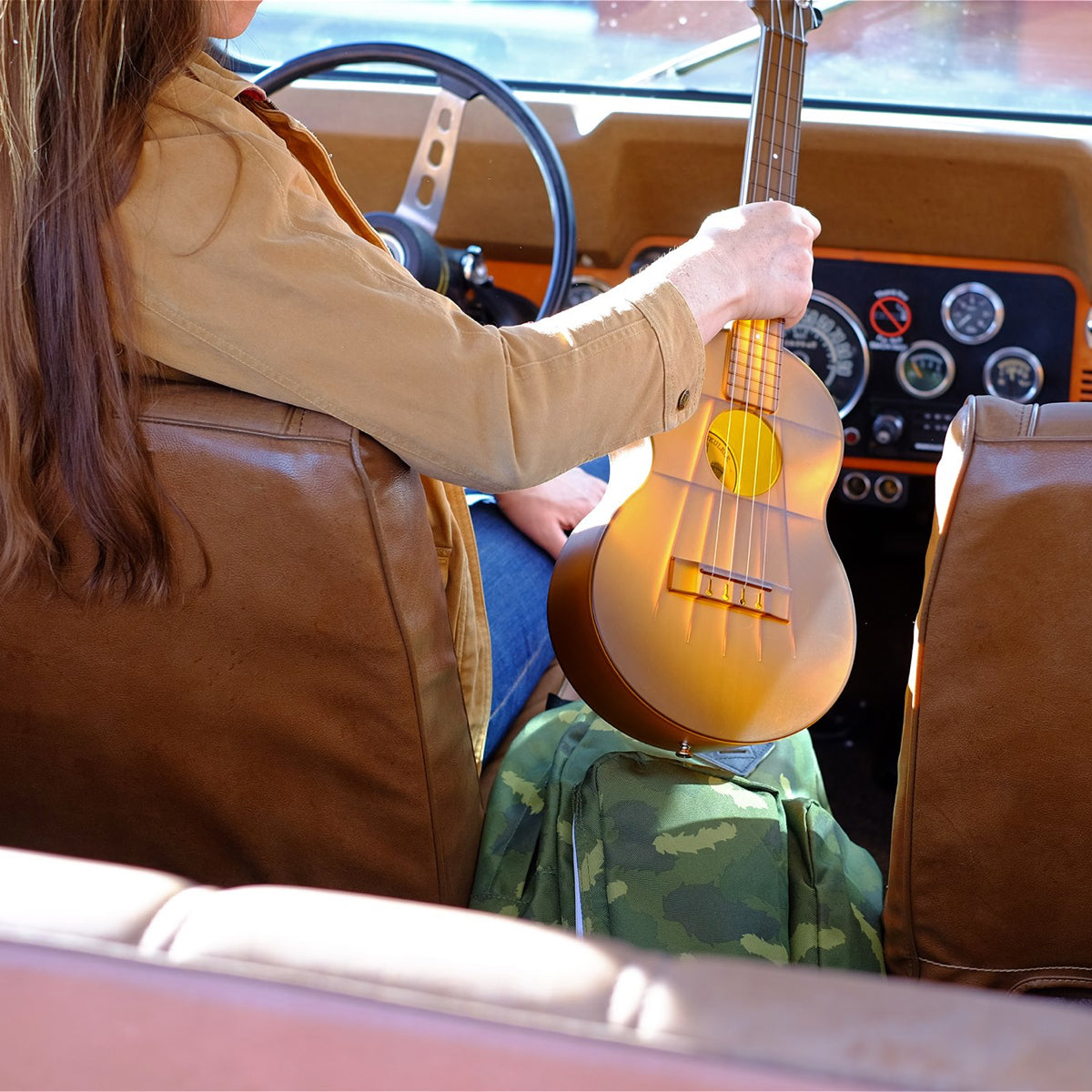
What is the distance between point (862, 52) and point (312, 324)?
1.69 meters

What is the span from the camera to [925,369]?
6.51ft

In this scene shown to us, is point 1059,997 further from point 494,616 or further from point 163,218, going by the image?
point 163,218

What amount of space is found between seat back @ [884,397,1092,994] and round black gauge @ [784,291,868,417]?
119cm

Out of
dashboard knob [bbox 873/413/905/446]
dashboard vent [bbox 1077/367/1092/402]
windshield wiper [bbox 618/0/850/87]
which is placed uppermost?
windshield wiper [bbox 618/0/850/87]

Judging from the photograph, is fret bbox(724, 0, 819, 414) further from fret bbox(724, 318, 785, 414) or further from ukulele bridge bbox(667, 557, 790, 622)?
ukulele bridge bbox(667, 557, 790, 622)

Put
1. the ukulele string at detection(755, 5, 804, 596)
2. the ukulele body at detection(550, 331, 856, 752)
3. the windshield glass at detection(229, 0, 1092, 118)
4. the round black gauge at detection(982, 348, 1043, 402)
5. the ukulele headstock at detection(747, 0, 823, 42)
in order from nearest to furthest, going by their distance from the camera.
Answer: the ukulele body at detection(550, 331, 856, 752)
the ukulele string at detection(755, 5, 804, 596)
the ukulele headstock at detection(747, 0, 823, 42)
the round black gauge at detection(982, 348, 1043, 402)
the windshield glass at detection(229, 0, 1092, 118)

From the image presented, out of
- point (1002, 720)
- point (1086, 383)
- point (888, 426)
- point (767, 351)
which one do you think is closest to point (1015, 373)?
point (1086, 383)

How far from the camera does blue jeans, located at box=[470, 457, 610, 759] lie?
4.17 ft

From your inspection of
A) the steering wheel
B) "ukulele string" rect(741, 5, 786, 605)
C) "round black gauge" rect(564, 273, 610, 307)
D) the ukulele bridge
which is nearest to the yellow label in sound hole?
"ukulele string" rect(741, 5, 786, 605)

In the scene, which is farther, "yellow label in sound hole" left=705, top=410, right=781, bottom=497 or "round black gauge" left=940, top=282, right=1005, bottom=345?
A: "round black gauge" left=940, top=282, right=1005, bottom=345

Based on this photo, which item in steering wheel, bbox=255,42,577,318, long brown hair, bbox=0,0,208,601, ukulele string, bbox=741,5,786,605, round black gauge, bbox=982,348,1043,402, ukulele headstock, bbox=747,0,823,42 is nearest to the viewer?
long brown hair, bbox=0,0,208,601

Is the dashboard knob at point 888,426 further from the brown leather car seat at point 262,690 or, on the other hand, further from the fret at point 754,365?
the brown leather car seat at point 262,690

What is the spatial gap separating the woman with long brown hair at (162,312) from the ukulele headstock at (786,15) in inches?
31.7

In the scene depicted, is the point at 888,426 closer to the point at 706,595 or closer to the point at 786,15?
the point at 786,15
